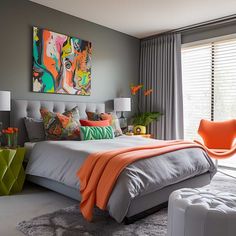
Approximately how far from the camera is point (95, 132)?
3.56 m

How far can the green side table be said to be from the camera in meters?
2.97

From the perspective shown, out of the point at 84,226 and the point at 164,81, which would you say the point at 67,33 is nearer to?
the point at 164,81

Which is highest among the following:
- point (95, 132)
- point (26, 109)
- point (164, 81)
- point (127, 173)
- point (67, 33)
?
point (67, 33)

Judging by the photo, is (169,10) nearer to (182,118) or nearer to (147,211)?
(182,118)

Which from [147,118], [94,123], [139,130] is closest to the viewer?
[94,123]

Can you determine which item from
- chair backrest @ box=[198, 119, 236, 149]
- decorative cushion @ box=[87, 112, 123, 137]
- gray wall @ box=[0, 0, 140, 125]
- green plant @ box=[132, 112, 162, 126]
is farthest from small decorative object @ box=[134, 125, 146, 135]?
chair backrest @ box=[198, 119, 236, 149]

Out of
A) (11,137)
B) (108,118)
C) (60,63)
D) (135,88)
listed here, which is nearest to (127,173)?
(11,137)

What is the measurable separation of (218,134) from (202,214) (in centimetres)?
295

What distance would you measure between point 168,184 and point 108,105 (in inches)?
110

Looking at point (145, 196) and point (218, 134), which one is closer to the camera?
point (145, 196)

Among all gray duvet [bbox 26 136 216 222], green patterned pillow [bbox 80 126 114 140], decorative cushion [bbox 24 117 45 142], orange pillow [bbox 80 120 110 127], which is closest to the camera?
gray duvet [bbox 26 136 216 222]

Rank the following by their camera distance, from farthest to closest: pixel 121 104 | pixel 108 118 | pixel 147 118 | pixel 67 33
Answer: pixel 147 118 < pixel 121 104 < pixel 67 33 < pixel 108 118

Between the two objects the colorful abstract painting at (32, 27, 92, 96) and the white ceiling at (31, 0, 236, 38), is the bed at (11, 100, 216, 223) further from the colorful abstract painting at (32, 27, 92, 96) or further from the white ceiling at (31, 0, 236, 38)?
the white ceiling at (31, 0, 236, 38)

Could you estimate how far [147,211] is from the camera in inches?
96.2
